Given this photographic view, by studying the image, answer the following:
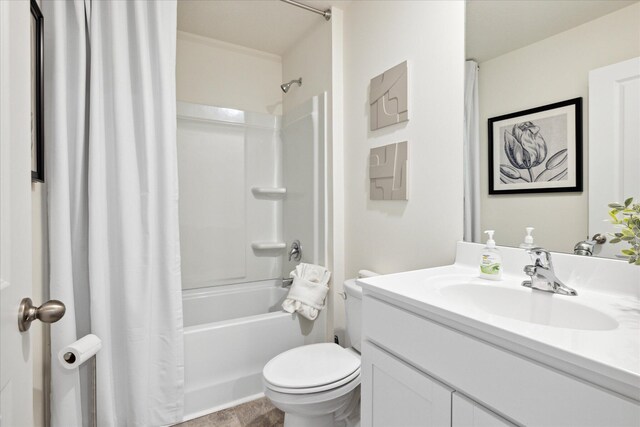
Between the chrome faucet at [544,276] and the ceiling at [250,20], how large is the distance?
1828 mm

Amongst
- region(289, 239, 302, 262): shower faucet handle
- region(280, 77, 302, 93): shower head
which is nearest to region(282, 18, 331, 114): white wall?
region(280, 77, 302, 93): shower head

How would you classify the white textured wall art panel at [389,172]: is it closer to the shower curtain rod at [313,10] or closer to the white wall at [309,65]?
the white wall at [309,65]

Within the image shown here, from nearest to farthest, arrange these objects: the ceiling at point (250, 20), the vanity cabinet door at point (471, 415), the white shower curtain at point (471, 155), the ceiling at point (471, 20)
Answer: the vanity cabinet door at point (471, 415) → the ceiling at point (471, 20) → the white shower curtain at point (471, 155) → the ceiling at point (250, 20)

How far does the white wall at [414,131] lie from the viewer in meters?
1.36

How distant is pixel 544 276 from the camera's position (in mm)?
956

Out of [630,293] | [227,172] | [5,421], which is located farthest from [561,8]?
[227,172]

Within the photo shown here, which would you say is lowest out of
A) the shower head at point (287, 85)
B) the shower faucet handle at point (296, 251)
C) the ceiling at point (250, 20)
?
the shower faucet handle at point (296, 251)

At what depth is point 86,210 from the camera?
55.6 inches

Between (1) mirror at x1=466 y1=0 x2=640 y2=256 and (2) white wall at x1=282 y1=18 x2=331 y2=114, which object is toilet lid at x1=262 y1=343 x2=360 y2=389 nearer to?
(1) mirror at x1=466 y1=0 x2=640 y2=256

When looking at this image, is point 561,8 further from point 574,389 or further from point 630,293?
point 574,389

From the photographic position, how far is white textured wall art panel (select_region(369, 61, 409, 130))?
1.56m

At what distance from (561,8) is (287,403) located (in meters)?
1.74

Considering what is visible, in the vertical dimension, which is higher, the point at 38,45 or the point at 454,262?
the point at 38,45

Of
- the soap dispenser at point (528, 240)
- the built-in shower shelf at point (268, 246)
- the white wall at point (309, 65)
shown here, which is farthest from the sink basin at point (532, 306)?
the built-in shower shelf at point (268, 246)
